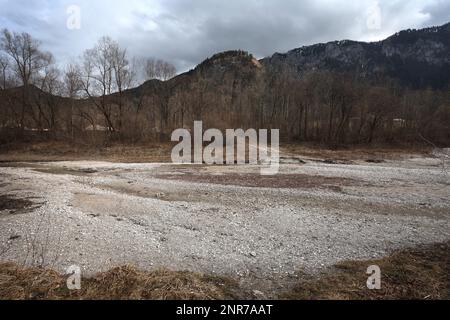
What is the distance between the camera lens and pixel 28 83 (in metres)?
46.1

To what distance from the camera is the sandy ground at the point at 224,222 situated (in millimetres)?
8469

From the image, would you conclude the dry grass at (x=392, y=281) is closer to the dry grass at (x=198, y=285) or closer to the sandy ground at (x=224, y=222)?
the dry grass at (x=198, y=285)

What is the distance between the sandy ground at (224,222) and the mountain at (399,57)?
12116 centimetres

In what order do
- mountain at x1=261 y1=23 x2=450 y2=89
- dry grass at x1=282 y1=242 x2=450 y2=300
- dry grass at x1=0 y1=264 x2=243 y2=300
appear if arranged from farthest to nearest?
1. mountain at x1=261 y1=23 x2=450 y2=89
2. dry grass at x1=282 y1=242 x2=450 y2=300
3. dry grass at x1=0 y1=264 x2=243 y2=300

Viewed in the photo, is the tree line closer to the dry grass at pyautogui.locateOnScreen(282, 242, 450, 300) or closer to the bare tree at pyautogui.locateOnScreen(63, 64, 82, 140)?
the bare tree at pyautogui.locateOnScreen(63, 64, 82, 140)

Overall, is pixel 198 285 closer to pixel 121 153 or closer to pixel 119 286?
pixel 119 286

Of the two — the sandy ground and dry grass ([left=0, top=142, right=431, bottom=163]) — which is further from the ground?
dry grass ([left=0, top=142, right=431, bottom=163])

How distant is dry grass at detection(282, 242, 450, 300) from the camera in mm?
6645

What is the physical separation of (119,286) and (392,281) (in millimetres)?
6584

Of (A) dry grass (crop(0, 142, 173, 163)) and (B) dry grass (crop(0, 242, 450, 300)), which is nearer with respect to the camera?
(B) dry grass (crop(0, 242, 450, 300))

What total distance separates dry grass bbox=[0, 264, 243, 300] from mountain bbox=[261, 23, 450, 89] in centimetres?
13179

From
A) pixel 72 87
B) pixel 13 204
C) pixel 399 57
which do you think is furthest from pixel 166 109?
pixel 399 57

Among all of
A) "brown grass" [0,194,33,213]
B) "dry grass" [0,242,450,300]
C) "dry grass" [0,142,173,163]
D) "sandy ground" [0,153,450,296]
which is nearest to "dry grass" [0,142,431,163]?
"dry grass" [0,142,173,163]
